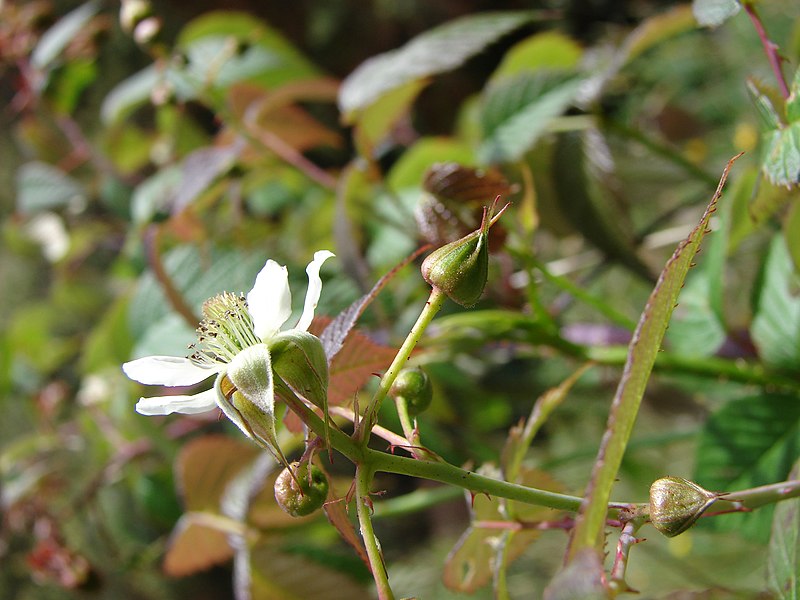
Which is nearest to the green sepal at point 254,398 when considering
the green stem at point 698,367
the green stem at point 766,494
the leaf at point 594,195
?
the green stem at point 766,494

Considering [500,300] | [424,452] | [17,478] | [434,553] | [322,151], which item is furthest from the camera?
[322,151]

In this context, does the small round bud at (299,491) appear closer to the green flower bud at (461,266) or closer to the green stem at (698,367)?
the green flower bud at (461,266)

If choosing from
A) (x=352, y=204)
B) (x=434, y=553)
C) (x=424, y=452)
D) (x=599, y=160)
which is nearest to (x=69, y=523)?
(x=434, y=553)

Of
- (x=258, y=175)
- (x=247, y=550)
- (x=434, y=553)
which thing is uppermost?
(x=258, y=175)

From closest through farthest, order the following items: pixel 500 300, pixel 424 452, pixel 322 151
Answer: pixel 424 452 → pixel 500 300 → pixel 322 151

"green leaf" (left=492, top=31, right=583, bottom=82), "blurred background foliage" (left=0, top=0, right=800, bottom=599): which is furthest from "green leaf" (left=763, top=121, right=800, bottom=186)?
"green leaf" (left=492, top=31, right=583, bottom=82)

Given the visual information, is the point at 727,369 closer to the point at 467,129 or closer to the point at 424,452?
the point at 424,452

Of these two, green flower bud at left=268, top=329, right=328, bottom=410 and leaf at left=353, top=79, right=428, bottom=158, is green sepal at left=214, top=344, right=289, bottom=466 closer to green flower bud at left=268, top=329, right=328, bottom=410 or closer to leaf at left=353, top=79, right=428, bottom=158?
green flower bud at left=268, top=329, right=328, bottom=410
